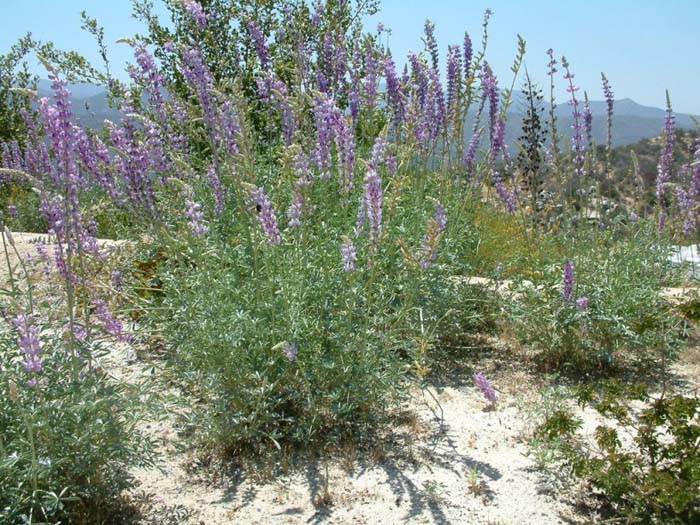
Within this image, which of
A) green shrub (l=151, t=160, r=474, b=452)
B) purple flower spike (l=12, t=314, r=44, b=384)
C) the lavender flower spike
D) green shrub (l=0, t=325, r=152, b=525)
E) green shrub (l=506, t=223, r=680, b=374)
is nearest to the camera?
purple flower spike (l=12, t=314, r=44, b=384)

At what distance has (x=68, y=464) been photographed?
2807 millimetres

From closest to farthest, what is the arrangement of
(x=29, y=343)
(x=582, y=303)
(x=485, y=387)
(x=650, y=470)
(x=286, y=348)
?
(x=29, y=343)
(x=650, y=470)
(x=286, y=348)
(x=485, y=387)
(x=582, y=303)

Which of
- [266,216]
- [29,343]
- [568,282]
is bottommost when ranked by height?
[568,282]

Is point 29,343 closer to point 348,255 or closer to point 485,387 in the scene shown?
point 348,255

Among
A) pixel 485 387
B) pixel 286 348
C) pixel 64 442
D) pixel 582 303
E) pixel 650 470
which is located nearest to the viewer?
pixel 64 442

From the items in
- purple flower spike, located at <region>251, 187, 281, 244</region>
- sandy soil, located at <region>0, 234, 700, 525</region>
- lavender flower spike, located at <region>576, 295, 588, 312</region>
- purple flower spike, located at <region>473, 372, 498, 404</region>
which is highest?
purple flower spike, located at <region>251, 187, 281, 244</region>

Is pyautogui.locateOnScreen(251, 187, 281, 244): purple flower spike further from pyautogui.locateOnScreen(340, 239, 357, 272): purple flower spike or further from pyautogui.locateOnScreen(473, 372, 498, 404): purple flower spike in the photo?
pyautogui.locateOnScreen(473, 372, 498, 404): purple flower spike

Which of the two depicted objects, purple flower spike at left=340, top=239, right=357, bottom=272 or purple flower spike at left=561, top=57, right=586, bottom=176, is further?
purple flower spike at left=561, top=57, right=586, bottom=176

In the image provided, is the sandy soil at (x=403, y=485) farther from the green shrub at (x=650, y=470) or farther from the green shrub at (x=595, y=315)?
the green shrub at (x=595, y=315)

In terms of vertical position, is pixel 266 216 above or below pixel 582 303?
above

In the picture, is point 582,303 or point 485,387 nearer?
point 485,387

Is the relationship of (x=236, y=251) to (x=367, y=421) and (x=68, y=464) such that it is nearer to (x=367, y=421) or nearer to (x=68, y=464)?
(x=367, y=421)

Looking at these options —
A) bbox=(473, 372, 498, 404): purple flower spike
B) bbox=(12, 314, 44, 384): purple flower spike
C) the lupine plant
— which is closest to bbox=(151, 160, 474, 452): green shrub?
A: the lupine plant

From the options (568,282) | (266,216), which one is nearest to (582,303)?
(568,282)
